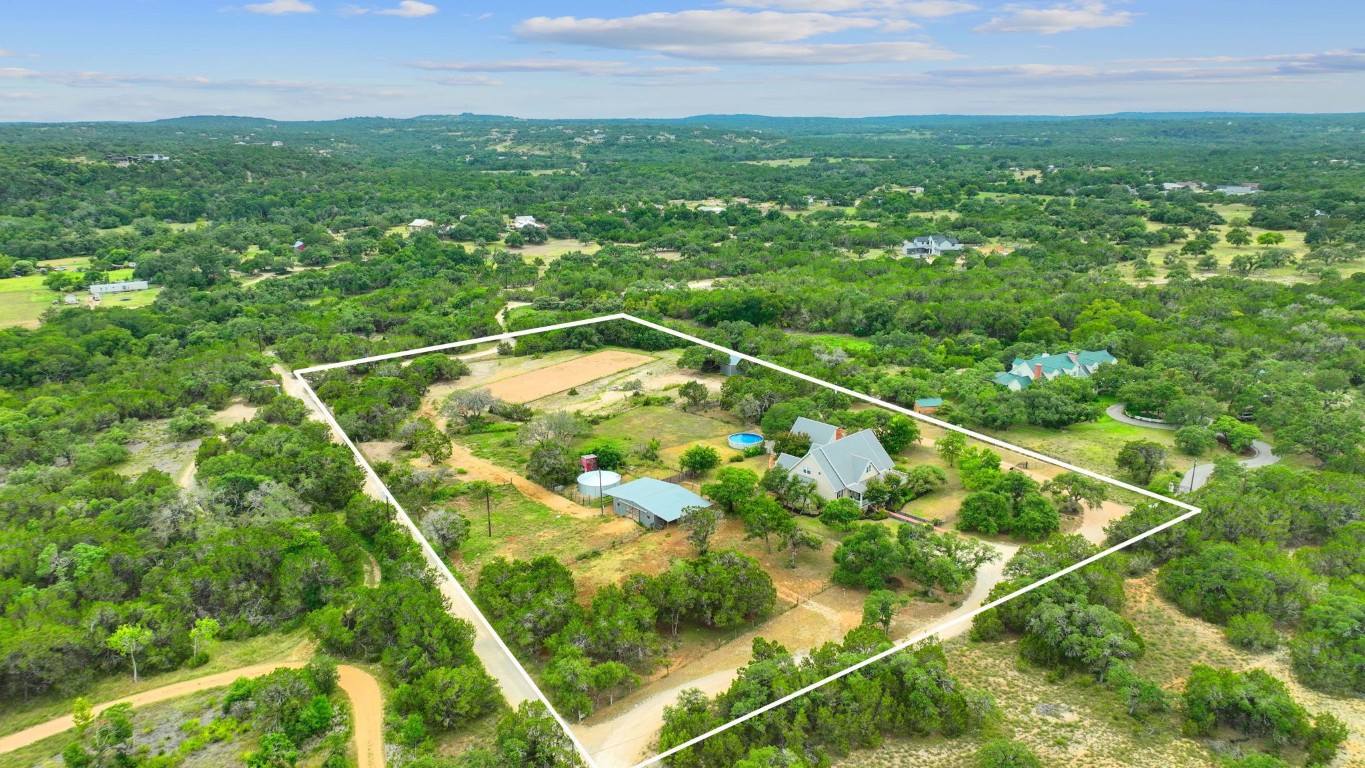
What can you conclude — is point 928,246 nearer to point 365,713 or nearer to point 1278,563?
point 1278,563

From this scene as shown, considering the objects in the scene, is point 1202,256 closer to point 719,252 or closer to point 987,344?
point 987,344

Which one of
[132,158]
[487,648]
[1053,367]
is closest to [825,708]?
[487,648]

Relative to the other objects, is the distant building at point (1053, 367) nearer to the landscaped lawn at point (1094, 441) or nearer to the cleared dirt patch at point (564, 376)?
the landscaped lawn at point (1094, 441)

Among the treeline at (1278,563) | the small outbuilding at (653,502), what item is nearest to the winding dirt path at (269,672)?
the small outbuilding at (653,502)

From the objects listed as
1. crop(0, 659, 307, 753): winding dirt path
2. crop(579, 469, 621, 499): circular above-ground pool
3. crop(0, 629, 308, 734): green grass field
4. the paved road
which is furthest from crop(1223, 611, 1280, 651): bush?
crop(0, 629, 308, 734): green grass field

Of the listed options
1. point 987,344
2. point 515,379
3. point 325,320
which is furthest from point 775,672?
point 325,320
